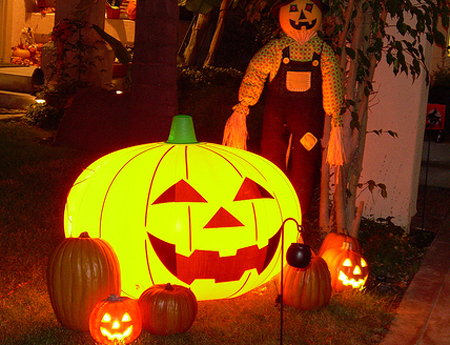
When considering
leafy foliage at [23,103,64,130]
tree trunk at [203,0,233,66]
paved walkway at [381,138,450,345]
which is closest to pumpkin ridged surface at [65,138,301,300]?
paved walkway at [381,138,450,345]

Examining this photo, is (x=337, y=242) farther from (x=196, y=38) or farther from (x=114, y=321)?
(x=196, y=38)

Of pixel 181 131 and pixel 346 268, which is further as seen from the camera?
pixel 346 268

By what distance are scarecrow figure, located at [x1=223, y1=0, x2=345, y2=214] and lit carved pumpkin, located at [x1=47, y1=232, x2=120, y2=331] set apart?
1.60 m

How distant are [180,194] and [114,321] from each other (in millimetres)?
852

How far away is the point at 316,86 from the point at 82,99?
5.47 m

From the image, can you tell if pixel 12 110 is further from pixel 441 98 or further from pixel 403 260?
pixel 403 260

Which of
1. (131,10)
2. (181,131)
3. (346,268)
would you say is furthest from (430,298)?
(131,10)

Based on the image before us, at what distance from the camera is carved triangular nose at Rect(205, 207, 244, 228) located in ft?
12.9

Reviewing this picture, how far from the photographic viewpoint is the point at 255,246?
4082 mm

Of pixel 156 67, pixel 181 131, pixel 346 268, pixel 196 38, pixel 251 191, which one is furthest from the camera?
pixel 196 38

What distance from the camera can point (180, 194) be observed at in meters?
3.97

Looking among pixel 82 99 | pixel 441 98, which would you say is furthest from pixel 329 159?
pixel 441 98

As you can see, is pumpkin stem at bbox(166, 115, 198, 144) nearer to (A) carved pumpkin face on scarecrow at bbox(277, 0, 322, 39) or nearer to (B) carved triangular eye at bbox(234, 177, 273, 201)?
(B) carved triangular eye at bbox(234, 177, 273, 201)

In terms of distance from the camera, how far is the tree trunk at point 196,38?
13633mm
